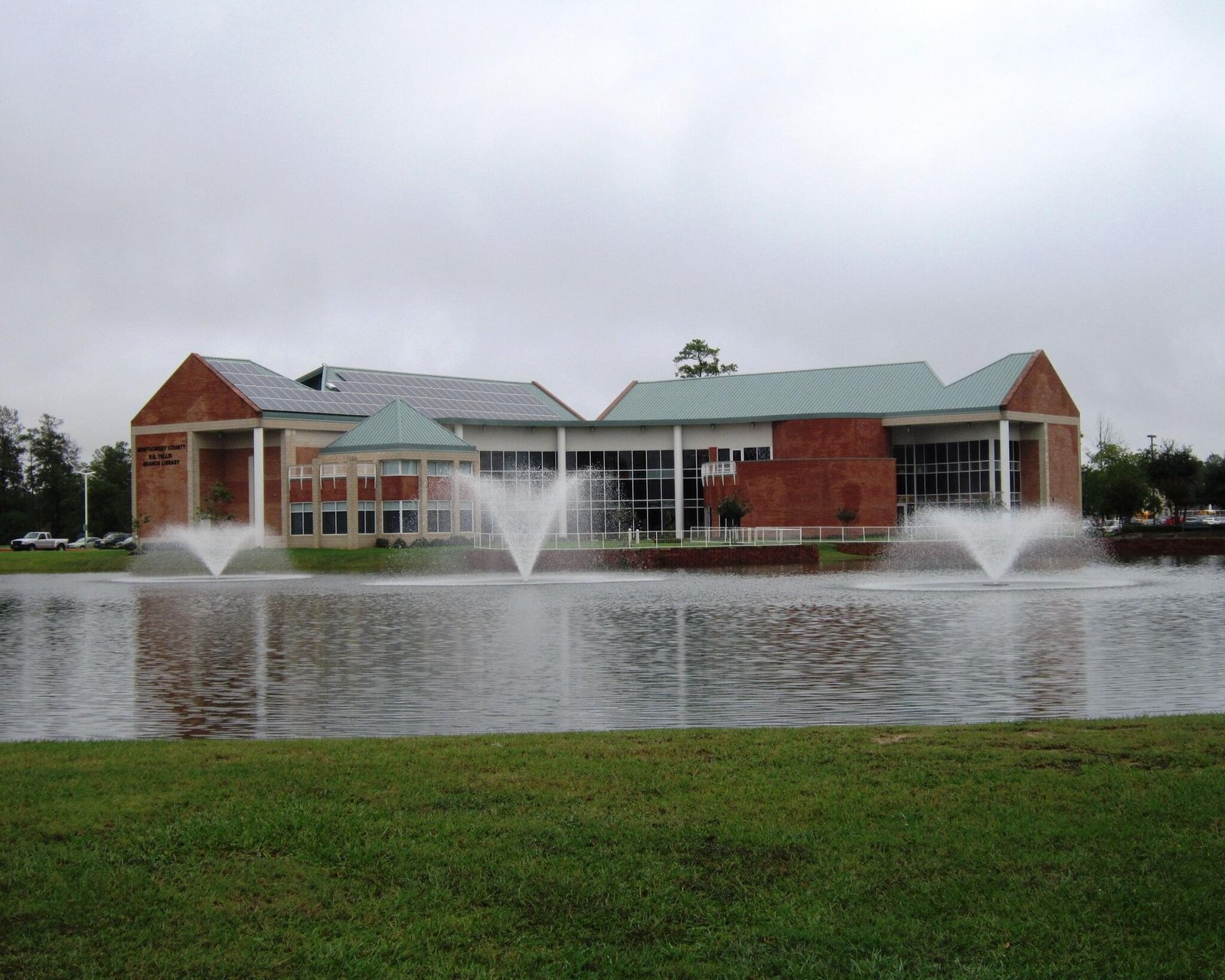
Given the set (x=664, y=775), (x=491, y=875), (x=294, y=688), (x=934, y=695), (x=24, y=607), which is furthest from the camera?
(x=24, y=607)

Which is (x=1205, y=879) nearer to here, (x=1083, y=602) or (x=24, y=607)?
A: (x=1083, y=602)

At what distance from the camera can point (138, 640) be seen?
24.1 metres

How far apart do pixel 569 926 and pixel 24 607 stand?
31925mm

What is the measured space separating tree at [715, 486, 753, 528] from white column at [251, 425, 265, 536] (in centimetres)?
2641

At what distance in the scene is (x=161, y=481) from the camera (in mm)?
78375

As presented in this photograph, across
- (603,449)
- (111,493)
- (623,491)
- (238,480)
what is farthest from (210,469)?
(111,493)

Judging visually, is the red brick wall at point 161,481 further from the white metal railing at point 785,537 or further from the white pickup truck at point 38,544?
the white pickup truck at point 38,544

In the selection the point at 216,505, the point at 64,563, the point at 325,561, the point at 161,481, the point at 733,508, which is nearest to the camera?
the point at 325,561

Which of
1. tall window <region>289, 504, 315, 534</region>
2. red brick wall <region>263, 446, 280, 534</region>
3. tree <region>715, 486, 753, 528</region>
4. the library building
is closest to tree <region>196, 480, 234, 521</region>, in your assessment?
the library building

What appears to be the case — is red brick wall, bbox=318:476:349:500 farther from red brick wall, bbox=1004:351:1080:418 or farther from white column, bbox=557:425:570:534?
red brick wall, bbox=1004:351:1080:418

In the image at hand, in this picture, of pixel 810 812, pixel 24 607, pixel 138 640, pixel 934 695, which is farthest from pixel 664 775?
pixel 24 607

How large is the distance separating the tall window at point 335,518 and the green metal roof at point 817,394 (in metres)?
20.8

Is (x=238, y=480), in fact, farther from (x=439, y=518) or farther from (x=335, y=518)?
(x=439, y=518)

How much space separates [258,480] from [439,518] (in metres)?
11.0
